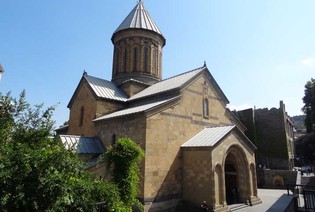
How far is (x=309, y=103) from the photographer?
2638 cm

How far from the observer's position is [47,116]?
7.01 metres

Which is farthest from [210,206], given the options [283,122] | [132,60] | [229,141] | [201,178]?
[283,122]

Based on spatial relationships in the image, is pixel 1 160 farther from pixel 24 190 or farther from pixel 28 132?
pixel 28 132

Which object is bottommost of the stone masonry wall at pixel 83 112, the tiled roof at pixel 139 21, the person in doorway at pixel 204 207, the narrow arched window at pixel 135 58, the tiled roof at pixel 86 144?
the person in doorway at pixel 204 207

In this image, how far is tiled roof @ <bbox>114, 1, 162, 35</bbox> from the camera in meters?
19.5

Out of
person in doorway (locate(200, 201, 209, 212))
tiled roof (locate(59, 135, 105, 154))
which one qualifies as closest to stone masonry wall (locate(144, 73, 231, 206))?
person in doorway (locate(200, 201, 209, 212))

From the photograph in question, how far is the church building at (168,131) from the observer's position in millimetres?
11195

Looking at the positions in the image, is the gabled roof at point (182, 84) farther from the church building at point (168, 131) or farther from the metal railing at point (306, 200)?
the metal railing at point (306, 200)

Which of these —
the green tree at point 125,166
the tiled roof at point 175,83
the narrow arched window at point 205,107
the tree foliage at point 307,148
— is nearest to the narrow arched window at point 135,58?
the tiled roof at point 175,83

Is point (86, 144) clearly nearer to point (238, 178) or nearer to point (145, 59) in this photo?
point (145, 59)

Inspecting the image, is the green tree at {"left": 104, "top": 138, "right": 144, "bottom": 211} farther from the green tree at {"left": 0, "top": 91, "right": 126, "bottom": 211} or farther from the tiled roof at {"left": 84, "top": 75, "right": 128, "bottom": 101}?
the tiled roof at {"left": 84, "top": 75, "right": 128, "bottom": 101}

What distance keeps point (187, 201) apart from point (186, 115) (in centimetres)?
469

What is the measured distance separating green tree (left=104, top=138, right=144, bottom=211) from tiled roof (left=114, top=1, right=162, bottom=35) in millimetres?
13540

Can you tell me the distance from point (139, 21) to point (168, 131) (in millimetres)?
11898
